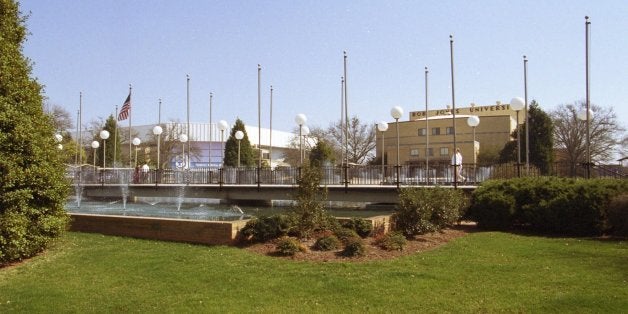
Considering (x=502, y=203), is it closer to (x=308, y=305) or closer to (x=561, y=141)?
(x=308, y=305)

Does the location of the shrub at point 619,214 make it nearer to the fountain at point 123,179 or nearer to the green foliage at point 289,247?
the green foliage at point 289,247

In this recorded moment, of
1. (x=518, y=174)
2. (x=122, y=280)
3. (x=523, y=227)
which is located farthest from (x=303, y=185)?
(x=518, y=174)

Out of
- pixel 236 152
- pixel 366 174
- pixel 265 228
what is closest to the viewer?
pixel 265 228

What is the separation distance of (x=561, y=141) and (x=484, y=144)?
10339 mm

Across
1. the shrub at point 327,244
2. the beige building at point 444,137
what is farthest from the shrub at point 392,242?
the beige building at point 444,137

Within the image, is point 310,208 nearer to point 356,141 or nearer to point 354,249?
point 354,249

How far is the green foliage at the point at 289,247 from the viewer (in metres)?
10.0

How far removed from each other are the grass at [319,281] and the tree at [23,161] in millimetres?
530

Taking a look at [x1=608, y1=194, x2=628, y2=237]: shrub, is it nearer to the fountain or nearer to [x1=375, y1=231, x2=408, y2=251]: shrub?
[x1=375, y1=231, x2=408, y2=251]: shrub

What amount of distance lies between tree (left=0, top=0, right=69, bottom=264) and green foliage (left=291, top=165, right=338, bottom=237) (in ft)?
16.8

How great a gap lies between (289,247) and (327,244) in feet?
2.58

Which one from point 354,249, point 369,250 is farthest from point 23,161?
point 369,250

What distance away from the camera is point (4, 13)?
10852 millimetres

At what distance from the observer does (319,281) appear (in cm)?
812
